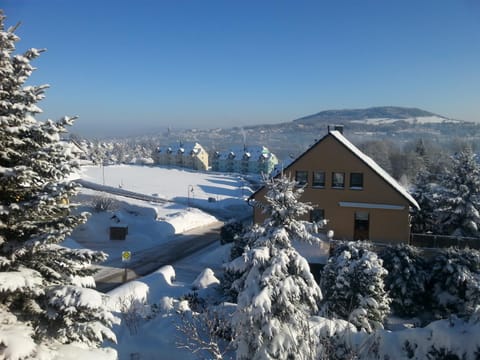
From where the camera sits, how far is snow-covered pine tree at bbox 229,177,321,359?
967 cm

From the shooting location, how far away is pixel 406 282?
779 inches

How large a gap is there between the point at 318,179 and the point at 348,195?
2.36m

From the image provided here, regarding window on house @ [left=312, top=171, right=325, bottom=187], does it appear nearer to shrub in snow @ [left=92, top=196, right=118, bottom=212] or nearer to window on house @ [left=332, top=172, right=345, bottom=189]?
window on house @ [left=332, top=172, right=345, bottom=189]

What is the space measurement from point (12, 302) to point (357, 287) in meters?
13.0

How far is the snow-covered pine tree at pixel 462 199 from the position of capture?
90.8ft

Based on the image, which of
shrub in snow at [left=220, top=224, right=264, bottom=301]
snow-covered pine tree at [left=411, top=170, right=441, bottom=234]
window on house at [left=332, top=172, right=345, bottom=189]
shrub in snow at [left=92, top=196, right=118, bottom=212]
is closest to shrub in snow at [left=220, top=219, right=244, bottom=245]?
shrub in snow at [left=220, top=224, right=264, bottom=301]

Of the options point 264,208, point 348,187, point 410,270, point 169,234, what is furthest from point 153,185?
point 264,208

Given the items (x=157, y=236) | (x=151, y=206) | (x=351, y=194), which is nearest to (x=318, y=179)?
(x=351, y=194)

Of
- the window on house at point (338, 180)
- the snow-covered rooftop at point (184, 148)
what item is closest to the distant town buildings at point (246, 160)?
the snow-covered rooftop at point (184, 148)

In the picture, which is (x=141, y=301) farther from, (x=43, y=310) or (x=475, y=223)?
(x=475, y=223)

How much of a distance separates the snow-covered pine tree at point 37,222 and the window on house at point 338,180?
20.9 m

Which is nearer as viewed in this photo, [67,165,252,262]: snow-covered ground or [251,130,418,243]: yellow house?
[251,130,418,243]: yellow house

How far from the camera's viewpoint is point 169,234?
39.9 meters

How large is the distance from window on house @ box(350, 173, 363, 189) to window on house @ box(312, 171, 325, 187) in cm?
199
